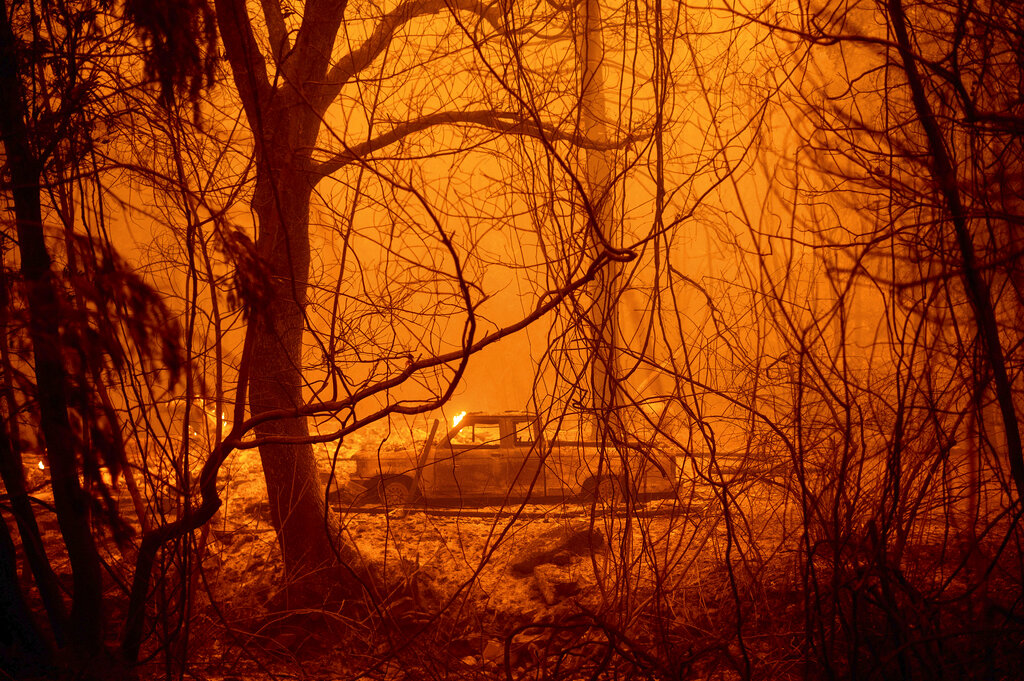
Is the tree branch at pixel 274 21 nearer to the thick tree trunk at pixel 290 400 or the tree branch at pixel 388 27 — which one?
the tree branch at pixel 388 27

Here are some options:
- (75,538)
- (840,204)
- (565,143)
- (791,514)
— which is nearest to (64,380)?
(75,538)

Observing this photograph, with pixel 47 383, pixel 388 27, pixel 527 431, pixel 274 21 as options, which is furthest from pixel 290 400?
pixel 274 21

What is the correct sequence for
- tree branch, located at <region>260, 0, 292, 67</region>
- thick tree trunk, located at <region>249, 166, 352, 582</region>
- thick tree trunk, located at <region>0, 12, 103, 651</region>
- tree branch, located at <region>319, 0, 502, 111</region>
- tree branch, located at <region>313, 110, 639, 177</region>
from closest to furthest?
thick tree trunk, located at <region>0, 12, 103, 651</region>, tree branch, located at <region>313, 110, 639, 177</region>, tree branch, located at <region>319, 0, 502, 111</region>, thick tree trunk, located at <region>249, 166, 352, 582</region>, tree branch, located at <region>260, 0, 292, 67</region>

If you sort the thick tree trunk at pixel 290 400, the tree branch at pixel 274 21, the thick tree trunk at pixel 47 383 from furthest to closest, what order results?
the tree branch at pixel 274 21
the thick tree trunk at pixel 290 400
the thick tree trunk at pixel 47 383

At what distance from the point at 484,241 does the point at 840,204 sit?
143 centimetres

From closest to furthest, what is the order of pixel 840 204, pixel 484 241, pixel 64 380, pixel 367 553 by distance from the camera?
pixel 64 380, pixel 840 204, pixel 484 241, pixel 367 553

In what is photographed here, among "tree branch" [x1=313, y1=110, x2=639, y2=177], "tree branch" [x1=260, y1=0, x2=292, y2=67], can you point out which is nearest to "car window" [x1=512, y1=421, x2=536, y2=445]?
"tree branch" [x1=313, y1=110, x2=639, y2=177]

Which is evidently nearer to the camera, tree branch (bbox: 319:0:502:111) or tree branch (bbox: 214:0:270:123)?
tree branch (bbox: 214:0:270:123)

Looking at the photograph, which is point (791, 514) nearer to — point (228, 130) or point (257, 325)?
point (257, 325)

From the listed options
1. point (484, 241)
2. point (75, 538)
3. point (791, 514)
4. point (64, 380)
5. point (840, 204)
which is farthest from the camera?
point (791, 514)

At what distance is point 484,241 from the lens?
2.99 m

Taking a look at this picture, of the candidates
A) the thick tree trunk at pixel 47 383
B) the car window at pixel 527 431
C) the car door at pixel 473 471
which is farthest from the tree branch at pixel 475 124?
the car door at pixel 473 471

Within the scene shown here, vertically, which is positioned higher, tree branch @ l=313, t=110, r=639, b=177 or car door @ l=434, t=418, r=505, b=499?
tree branch @ l=313, t=110, r=639, b=177

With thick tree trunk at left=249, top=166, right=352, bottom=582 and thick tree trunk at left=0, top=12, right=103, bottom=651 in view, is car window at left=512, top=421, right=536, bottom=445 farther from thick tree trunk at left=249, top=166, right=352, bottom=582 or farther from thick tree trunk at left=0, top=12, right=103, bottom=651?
thick tree trunk at left=0, top=12, right=103, bottom=651
